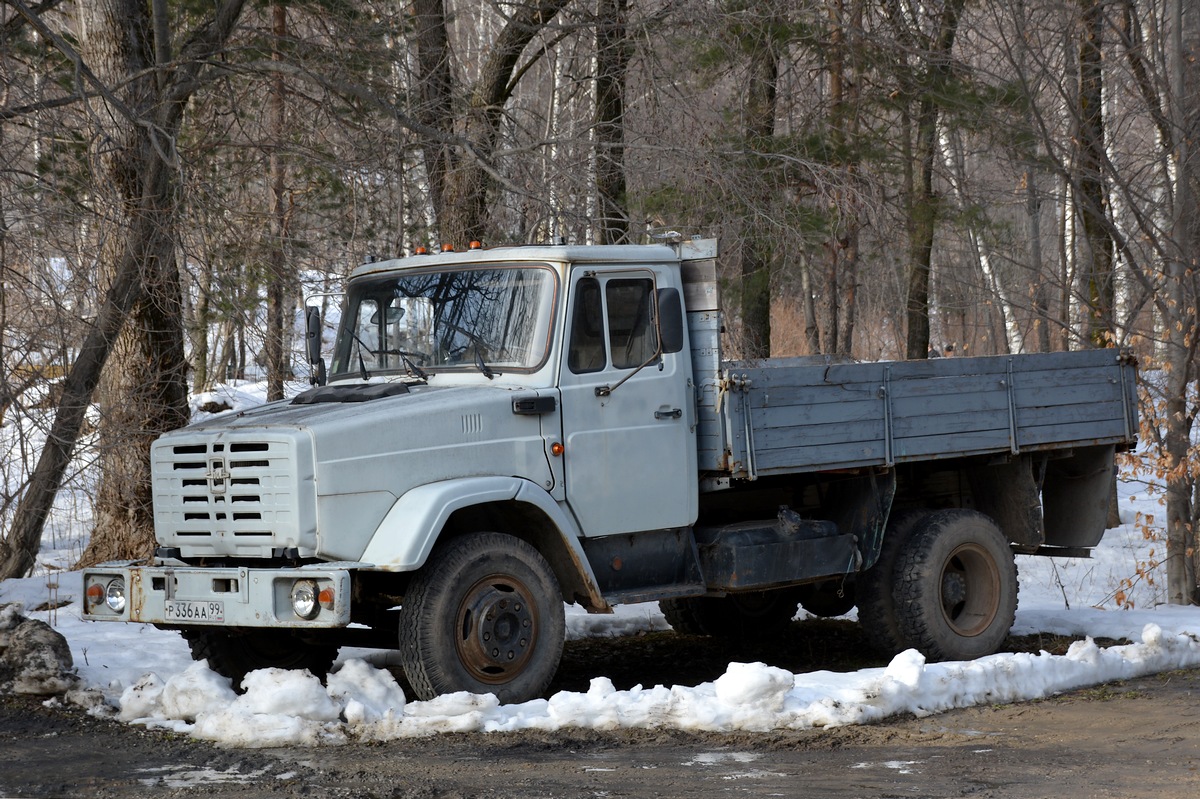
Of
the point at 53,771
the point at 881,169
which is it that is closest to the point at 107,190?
the point at 53,771

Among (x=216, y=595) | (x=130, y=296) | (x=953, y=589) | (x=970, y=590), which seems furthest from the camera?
(x=130, y=296)

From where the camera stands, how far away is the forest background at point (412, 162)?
9.87m

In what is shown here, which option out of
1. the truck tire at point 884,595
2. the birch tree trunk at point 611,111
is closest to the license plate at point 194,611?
the truck tire at point 884,595

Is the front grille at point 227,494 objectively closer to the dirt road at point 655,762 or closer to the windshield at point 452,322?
the dirt road at point 655,762

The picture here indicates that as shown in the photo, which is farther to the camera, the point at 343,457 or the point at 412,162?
the point at 412,162

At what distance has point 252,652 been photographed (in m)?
7.74

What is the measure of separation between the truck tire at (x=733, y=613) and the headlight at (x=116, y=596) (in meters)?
4.10

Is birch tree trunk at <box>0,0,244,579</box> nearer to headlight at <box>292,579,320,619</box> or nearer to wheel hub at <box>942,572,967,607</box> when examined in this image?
headlight at <box>292,579,320,619</box>

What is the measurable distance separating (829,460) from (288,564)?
3.23 m

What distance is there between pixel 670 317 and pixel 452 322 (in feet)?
3.91

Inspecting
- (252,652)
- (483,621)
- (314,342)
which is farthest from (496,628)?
(314,342)

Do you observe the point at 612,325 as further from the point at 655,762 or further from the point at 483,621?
the point at 655,762

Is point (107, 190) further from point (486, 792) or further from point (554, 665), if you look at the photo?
point (486, 792)

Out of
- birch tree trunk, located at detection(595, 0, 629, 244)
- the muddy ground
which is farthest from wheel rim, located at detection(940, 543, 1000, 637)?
birch tree trunk, located at detection(595, 0, 629, 244)
